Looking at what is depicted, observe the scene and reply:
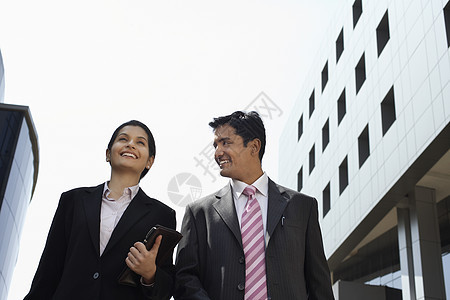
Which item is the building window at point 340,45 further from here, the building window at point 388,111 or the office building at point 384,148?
the building window at point 388,111

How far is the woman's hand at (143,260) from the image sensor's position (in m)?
3.45

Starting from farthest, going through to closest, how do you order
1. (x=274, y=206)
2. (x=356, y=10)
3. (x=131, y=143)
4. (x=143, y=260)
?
(x=356, y=10) → (x=131, y=143) → (x=274, y=206) → (x=143, y=260)

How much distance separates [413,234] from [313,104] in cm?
1222

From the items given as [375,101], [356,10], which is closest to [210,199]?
[375,101]

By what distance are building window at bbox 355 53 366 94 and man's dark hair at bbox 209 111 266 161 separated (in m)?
16.7

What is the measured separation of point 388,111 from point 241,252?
1472 cm

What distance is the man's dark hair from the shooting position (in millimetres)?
4152

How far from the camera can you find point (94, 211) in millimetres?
3801

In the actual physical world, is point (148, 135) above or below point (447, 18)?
below

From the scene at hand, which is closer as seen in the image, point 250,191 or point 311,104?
point 250,191

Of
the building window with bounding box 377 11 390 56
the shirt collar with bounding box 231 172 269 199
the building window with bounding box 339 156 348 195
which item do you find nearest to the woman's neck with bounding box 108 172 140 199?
the shirt collar with bounding box 231 172 269 199

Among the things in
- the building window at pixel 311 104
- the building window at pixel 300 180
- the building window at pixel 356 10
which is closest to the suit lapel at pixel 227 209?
the building window at pixel 356 10

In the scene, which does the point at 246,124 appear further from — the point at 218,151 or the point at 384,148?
the point at 384,148

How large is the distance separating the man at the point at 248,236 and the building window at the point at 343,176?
17.0 meters
